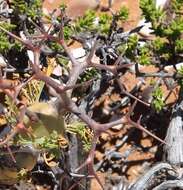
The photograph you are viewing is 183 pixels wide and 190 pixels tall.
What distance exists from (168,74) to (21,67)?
0.77m

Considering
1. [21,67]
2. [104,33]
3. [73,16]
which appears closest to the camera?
[104,33]

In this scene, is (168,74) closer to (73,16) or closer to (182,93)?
(182,93)

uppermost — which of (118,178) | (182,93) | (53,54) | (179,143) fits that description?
(53,54)

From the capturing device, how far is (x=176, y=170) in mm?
2807

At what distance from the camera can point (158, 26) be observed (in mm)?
2820

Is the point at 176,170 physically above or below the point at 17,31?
below

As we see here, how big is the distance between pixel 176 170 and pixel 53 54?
0.81m

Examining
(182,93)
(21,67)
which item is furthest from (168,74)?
(21,67)

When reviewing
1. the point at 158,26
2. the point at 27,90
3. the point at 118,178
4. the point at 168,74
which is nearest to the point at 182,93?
the point at 168,74

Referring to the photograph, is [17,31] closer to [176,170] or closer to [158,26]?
[158,26]

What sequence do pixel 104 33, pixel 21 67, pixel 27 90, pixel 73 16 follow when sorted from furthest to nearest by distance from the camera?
pixel 73 16
pixel 21 67
pixel 104 33
pixel 27 90

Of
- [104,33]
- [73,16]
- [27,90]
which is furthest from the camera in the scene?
[73,16]

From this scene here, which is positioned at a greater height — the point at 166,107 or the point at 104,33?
the point at 104,33

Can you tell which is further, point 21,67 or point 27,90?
point 21,67
